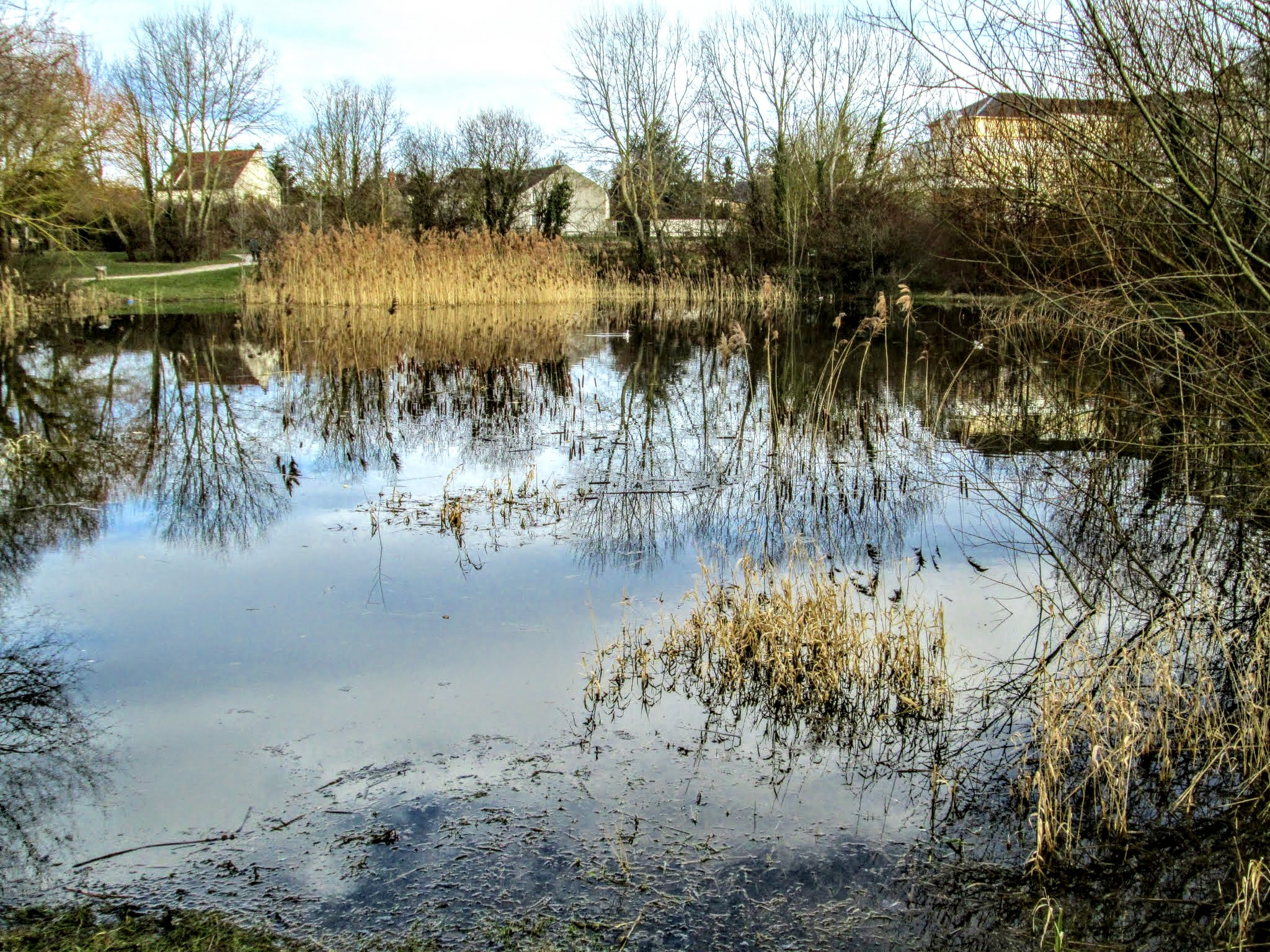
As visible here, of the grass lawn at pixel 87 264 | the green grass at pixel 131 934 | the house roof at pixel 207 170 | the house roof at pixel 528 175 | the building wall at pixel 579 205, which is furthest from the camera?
the building wall at pixel 579 205

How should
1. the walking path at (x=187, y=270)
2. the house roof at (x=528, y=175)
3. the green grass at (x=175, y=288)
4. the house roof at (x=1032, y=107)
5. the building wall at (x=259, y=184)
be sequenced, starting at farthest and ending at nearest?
the building wall at (x=259, y=184) < the house roof at (x=528, y=175) < the walking path at (x=187, y=270) < the green grass at (x=175, y=288) < the house roof at (x=1032, y=107)

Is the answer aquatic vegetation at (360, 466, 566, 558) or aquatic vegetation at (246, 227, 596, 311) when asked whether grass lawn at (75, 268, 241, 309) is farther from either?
aquatic vegetation at (360, 466, 566, 558)

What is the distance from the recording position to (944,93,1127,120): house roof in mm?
4047

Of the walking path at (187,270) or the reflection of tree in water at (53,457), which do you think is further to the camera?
the walking path at (187,270)

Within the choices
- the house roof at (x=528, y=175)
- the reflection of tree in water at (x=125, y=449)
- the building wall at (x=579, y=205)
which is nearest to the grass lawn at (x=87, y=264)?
the reflection of tree in water at (x=125, y=449)

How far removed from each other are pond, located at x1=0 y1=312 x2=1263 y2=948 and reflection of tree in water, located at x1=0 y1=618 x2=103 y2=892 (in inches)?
0.6

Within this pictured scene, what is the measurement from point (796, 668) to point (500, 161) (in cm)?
3599

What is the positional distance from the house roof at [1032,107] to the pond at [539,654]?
134 cm

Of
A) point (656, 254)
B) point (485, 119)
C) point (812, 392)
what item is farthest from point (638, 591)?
point (485, 119)

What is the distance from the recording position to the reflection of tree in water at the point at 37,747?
10.8 ft

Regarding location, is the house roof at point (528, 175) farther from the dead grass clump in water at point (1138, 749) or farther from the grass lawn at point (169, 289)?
the dead grass clump in water at point (1138, 749)

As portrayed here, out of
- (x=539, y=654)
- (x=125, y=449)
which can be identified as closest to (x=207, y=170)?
(x=125, y=449)

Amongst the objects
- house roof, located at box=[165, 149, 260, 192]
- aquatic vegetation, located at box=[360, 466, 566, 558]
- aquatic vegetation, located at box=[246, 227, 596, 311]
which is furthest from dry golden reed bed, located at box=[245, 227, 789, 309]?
house roof, located at box=[165, 149, 260, 192]

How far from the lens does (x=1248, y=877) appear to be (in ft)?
9.48
